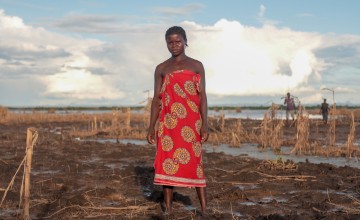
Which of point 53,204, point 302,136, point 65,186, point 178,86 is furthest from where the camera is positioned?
point 302,136

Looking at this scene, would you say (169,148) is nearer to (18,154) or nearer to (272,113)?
(18,154)

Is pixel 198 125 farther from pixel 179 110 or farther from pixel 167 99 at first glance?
pixel 167 99

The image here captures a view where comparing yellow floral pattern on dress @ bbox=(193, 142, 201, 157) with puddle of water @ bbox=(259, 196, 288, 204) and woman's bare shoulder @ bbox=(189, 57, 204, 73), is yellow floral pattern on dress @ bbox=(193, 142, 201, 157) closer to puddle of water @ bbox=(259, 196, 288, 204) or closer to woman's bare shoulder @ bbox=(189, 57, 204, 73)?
woman's bare shoulder @ bbox=(189, 57, 204, 73)

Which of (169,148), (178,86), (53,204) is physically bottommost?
(53,204)

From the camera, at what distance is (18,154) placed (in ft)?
36.8

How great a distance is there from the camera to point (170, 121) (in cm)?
480

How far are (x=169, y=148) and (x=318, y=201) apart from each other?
2067 millimetres

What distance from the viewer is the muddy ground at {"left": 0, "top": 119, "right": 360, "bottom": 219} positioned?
5223 millimetres

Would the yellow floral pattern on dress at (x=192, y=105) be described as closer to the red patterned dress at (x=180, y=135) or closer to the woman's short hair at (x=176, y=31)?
the red patterned dress at (x=180, y=135)

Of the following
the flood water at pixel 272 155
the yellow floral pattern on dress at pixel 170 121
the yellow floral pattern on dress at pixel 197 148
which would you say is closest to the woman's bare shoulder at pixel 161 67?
the yellow floral pattern on dress at pixel 170 121

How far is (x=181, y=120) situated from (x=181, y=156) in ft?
1.09

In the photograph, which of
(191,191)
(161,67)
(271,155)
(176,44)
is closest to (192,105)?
(161,67)

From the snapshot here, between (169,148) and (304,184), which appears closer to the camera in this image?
(169,148)

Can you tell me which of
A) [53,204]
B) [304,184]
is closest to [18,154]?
[53,204]
